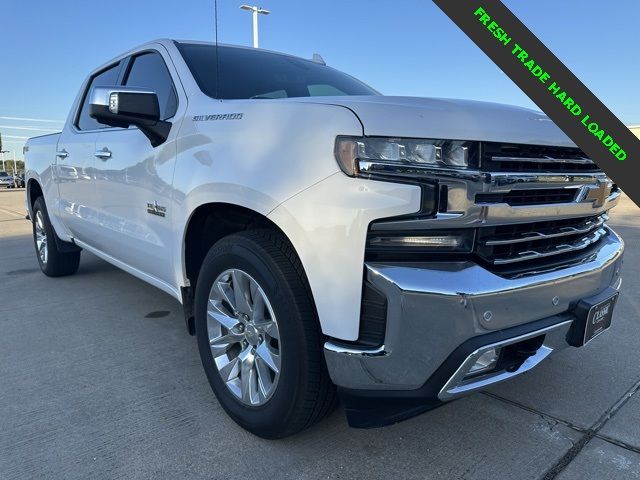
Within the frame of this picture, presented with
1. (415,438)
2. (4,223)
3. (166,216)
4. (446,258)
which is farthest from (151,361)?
(4,223)

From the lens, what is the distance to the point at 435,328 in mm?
1658

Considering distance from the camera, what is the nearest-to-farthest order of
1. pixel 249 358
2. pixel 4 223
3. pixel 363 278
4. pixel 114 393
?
pixel 363 278, pixel 249 358, pixel 114 393, pixel 4 223

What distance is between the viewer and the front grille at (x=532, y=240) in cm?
177

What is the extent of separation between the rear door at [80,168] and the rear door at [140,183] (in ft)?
0.58

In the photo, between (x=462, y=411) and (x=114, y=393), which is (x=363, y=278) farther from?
(x=114, y=393)

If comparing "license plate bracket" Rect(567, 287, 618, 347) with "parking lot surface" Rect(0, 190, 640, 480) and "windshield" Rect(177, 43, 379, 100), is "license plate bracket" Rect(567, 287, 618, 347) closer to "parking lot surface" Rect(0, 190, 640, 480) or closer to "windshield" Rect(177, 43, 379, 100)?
"parking lot surface" Rect(0, 190, 640, 480)

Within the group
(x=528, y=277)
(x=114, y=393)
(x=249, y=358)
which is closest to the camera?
(x=528, y=277)

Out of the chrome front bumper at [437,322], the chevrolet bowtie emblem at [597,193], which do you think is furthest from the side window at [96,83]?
the chevrolet bowtie emblem at [597,193]

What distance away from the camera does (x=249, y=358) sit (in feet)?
7.52

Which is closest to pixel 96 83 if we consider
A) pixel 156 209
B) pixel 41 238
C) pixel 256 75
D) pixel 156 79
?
pixel 156 79

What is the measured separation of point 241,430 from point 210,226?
39.9 inches

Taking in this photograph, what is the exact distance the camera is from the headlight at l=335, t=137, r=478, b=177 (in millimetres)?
1720

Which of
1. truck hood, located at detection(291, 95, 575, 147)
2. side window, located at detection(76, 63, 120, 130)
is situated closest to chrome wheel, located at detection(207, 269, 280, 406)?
truck hood, located at detection(291, 95, 575, 147)

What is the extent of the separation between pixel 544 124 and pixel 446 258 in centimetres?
71
